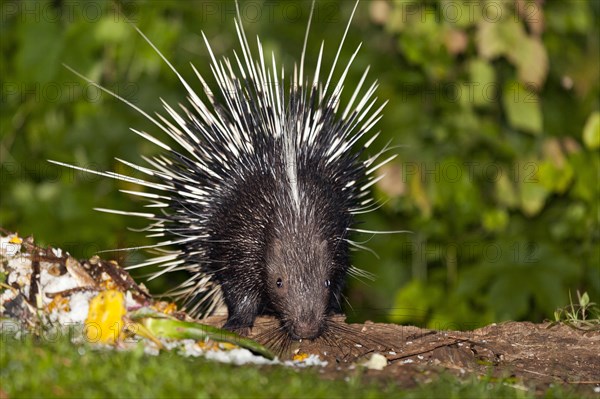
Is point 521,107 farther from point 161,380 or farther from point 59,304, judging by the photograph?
point 161,380

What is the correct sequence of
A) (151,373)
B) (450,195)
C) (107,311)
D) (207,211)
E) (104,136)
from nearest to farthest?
(151,373)
(107,311)
(207,211)
(450,195)
(104,136)

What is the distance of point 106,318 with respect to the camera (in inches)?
144

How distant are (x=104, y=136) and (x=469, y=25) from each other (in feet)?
9.23

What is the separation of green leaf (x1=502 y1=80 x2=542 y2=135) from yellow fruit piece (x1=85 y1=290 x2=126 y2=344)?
359cm

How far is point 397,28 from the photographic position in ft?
21.3

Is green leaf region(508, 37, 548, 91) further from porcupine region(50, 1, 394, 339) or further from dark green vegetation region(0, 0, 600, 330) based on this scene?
porcupine region(50, 1, 394, 339)

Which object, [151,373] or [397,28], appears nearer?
[151,373]

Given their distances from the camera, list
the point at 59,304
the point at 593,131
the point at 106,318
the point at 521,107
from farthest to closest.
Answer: the point at 521,107 < the point at 593,131 < the point at 59,304 < the point at 106,318

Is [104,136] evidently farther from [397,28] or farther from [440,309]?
[440,309]

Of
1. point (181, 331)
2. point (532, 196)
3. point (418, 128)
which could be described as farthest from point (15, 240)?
point (532, 196)

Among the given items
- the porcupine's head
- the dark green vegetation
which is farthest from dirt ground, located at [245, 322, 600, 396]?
the dark green vegetation

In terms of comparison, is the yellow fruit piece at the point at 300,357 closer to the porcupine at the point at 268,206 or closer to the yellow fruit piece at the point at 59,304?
the porcupine at the point at 268,206

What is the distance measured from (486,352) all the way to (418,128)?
287cm

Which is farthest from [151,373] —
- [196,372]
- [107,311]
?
[107,311]
